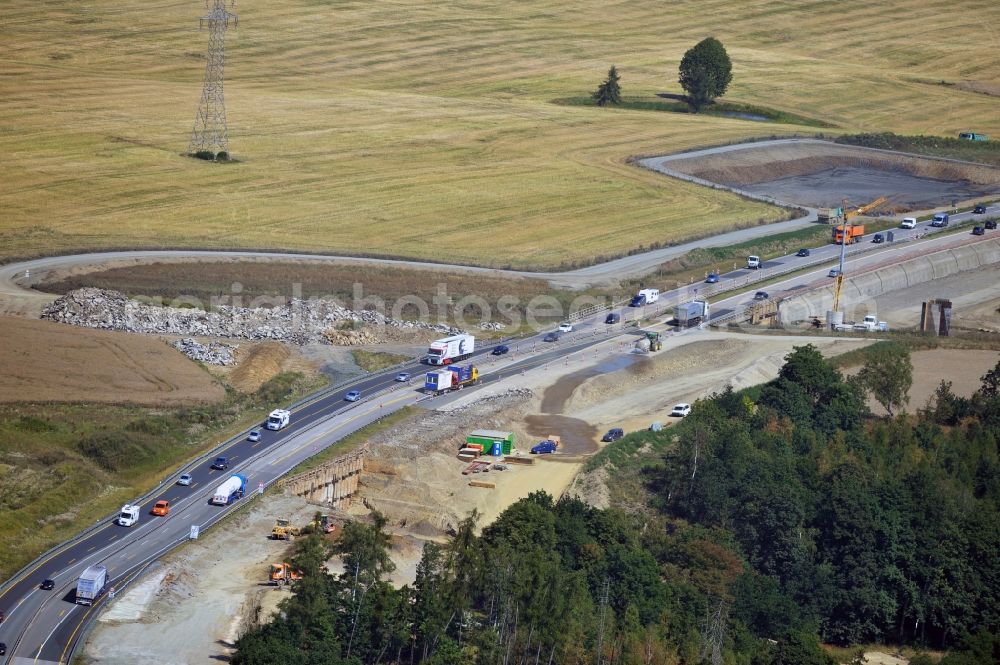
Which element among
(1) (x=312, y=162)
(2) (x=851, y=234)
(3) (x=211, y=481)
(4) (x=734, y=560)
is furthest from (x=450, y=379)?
(2) (x=851, y=234)

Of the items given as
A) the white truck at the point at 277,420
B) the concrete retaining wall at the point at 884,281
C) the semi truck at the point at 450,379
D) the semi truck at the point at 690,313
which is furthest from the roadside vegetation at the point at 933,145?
the white truck at the point at 277,420

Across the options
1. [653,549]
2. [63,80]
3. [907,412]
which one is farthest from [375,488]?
[63,80]

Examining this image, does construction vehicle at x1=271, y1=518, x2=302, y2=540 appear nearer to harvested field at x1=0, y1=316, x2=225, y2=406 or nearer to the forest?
the forest

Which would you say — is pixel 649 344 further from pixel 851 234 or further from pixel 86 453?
pixel 851 234

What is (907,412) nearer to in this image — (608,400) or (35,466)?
(608,400)

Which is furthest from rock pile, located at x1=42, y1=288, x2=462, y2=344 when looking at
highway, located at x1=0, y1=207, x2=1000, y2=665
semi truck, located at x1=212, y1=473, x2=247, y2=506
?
semi truck, located at x1=212, y1=473, x2=247, y2=506

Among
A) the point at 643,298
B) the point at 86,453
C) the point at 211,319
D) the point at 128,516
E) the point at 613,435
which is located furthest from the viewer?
the point at 643,298

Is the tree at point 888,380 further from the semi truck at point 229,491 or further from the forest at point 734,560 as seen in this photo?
the semi truck at point 229,491
